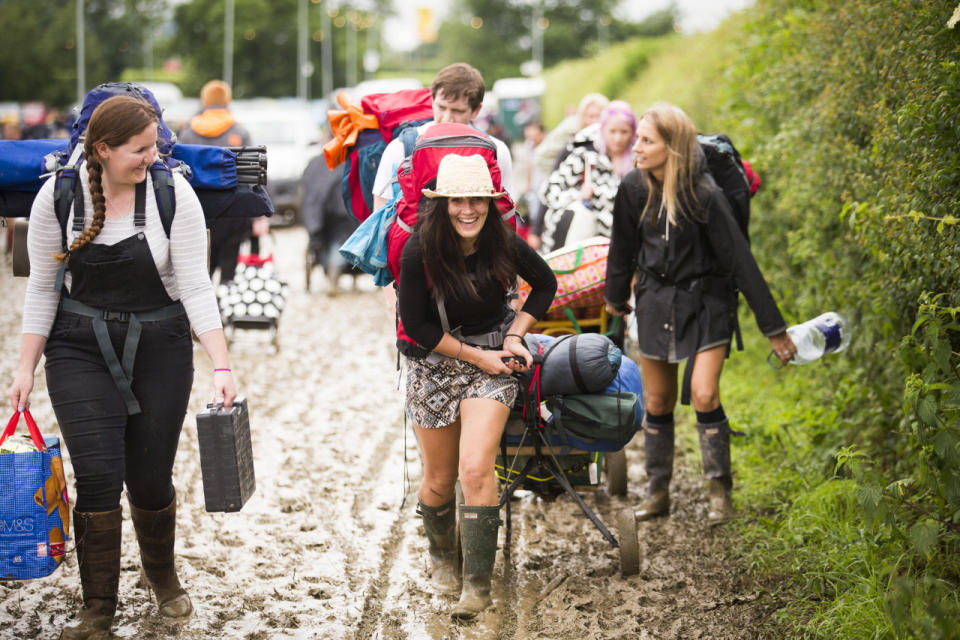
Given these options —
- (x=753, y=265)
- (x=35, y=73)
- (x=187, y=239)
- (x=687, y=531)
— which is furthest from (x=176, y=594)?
(x=35, y=73)

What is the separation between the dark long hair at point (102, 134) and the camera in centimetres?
392

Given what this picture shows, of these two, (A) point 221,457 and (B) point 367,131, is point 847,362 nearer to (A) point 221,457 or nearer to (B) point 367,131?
(B) point 367,131

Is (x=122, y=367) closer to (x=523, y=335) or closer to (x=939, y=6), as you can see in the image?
(x=523, y=335)

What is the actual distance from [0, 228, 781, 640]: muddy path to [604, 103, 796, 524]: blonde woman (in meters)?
0.75

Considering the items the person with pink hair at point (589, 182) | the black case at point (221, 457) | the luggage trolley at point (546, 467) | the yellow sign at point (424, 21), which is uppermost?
the yellow sign at point (424, 21)

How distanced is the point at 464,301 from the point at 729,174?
6.47 feet

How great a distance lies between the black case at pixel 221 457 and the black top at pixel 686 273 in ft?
7.60

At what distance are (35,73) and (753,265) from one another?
56609mm

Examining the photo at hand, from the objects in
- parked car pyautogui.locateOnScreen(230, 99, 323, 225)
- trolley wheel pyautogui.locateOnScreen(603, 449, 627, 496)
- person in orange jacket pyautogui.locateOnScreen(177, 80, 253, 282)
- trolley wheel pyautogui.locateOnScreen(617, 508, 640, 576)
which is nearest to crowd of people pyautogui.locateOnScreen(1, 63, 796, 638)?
trolley wheel pyautogui.locateOnScreen(617, 508, 640, 576)

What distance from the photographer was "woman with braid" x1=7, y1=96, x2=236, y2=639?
13.1 ft

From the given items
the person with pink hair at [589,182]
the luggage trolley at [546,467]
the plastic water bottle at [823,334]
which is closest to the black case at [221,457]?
Answer: the luggage trolley at [546,467]

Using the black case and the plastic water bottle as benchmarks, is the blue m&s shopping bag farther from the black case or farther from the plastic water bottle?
the plastic water bottle

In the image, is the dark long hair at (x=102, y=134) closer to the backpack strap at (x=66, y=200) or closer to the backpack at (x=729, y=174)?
the backpack strap at (x=66, y=200)

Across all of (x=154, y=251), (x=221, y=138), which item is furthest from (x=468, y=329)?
(x=221, y=138)
